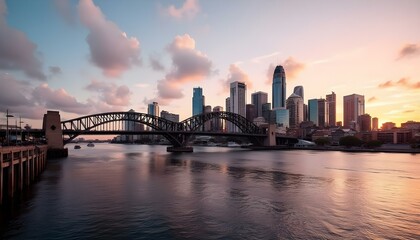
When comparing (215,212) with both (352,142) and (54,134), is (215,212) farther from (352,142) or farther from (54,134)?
(352,142)

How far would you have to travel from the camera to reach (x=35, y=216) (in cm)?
2050

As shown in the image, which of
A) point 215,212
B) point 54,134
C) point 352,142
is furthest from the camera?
point 352,142

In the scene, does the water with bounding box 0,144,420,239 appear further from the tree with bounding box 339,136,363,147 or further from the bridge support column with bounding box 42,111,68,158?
the tree with bounding box 339,136,363,147

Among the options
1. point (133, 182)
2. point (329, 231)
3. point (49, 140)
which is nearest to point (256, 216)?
point (329, 231)

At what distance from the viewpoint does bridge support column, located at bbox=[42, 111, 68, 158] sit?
83938 millimetres

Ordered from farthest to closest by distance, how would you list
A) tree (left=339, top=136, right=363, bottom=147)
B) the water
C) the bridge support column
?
tree (left=339, top=136, right=363, bottom=147) < the bridge support column < the water

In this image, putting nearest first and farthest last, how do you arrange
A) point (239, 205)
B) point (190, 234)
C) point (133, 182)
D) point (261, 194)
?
1. point (190, 234)
2. point (239, 205)
3. point (261, 194)
4. point (133, 182)

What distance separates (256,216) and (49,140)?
8128cm

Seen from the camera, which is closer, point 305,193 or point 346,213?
point 346,213

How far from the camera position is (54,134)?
278ft

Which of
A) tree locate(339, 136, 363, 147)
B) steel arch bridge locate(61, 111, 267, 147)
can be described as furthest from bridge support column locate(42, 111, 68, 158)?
tree locate(339, 136, 363, 147)

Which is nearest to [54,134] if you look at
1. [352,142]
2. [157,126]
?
[157,126]

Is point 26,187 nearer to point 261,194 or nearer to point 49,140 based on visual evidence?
point 261,194

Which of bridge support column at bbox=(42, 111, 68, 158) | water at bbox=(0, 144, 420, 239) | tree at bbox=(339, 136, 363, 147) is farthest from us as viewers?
tree at bbox=(339, 136, 363, 147)
